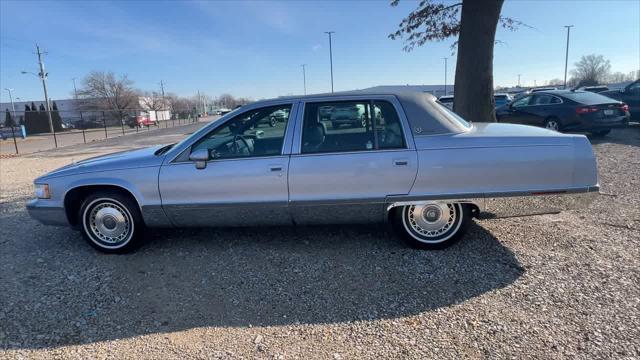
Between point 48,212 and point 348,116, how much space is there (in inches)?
132

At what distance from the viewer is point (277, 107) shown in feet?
12.7

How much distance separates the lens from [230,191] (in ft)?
12.3

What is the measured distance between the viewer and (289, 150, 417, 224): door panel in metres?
3.55

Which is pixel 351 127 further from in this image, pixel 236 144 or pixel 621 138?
pixel 621 138

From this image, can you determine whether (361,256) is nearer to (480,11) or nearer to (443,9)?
(480,11)

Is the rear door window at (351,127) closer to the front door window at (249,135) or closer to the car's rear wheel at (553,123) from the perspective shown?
the front door window at (249,135)

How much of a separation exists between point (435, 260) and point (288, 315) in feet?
5.13

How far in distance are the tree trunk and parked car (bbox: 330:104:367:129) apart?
4.96 meters

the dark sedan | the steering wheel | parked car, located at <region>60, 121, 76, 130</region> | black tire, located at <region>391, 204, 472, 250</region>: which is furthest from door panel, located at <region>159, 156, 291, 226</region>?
parked car, located at <region>60, 121, 76, 130</region>

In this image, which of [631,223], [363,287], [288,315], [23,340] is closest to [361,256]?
[363,287]

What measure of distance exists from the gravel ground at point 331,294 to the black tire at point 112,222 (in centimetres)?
15

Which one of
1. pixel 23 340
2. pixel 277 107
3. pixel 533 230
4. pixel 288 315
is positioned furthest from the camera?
pixel 533 230

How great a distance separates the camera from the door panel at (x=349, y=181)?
3551mm

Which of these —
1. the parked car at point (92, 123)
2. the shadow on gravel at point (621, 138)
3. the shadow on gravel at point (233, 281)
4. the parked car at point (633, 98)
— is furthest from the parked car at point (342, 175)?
the parked car at point (92, 123)
